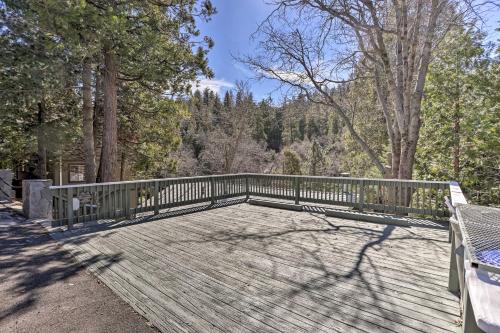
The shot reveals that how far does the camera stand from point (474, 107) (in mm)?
9188

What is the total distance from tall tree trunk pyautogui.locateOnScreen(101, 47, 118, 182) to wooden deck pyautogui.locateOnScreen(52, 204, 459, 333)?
3976 millimetres

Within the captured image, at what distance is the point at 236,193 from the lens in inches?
359

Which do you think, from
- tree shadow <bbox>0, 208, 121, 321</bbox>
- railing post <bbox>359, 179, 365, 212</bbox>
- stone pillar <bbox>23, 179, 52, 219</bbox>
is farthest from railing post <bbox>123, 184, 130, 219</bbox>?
railing post <bbox>359, 179, 365, 212</bbox>

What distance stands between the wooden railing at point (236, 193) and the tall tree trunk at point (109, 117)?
2101 millimetres

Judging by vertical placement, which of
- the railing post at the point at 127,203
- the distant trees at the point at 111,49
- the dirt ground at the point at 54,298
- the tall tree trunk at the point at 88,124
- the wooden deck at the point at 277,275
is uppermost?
the distant trees at the point at 111,49

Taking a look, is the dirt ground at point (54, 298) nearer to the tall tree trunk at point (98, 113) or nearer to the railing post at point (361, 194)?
the railing post at point (361, 194)

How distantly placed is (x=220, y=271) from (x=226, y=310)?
3.01ft

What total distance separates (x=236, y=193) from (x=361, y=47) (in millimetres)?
6080

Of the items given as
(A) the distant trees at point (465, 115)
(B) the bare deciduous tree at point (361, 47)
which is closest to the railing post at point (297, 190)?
(B) the bare deciduous tree at point (361, 47)

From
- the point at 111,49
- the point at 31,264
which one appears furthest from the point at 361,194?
the point at 111,49

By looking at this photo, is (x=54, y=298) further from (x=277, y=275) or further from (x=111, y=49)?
(x=111, y=49)

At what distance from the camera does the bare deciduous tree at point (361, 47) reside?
7863mm

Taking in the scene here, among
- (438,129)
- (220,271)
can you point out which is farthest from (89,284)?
(438,129)

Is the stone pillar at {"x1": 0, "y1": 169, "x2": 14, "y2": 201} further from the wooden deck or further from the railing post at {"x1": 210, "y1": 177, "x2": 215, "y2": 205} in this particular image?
the railing post at {"x1": 210, "y1": 177, "x2": 215, "y2": 205}
